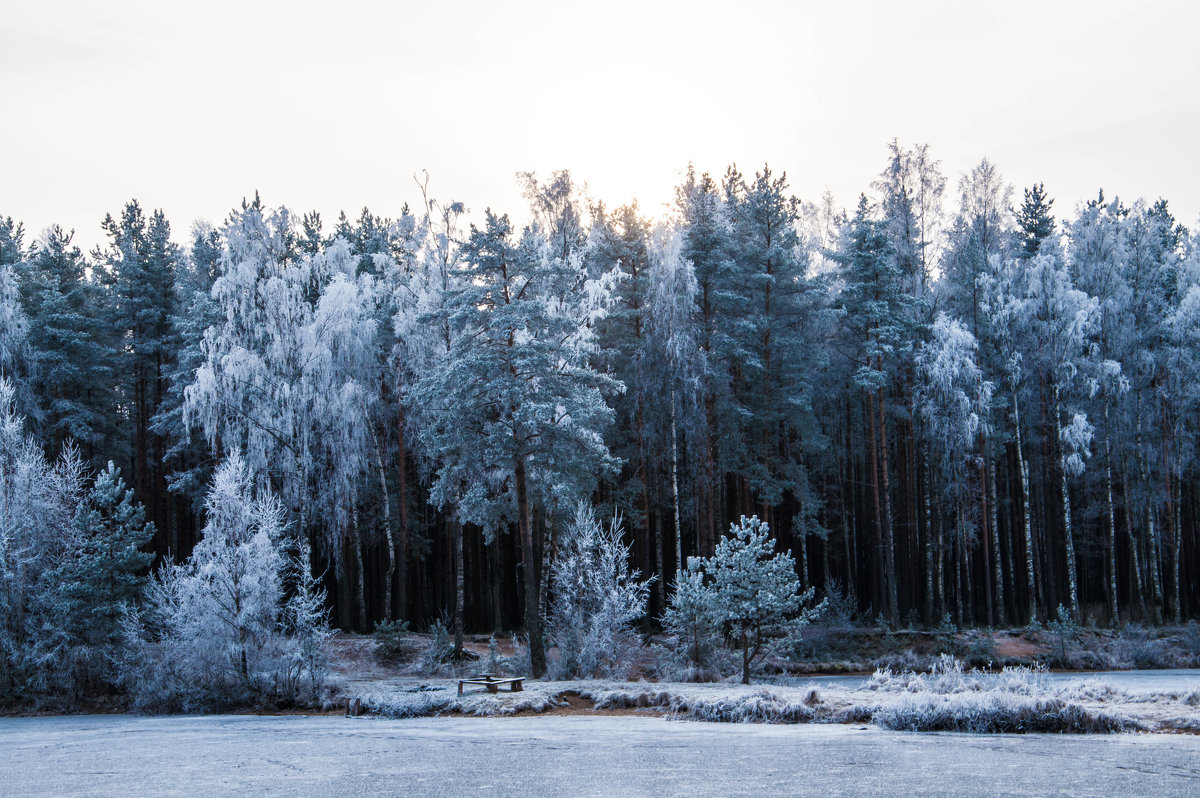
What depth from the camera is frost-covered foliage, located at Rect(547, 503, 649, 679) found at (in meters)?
22.7

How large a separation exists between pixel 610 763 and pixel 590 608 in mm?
13749

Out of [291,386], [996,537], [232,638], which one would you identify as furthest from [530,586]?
[996,537]

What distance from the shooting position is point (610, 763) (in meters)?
10.3

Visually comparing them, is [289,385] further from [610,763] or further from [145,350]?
[610,763]

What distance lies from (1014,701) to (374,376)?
24.3 metres

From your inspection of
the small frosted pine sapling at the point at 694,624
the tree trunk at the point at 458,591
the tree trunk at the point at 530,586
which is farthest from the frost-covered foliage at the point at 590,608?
the tree trunk at the point at 458,591

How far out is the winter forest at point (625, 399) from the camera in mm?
24953

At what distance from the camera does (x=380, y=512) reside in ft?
116

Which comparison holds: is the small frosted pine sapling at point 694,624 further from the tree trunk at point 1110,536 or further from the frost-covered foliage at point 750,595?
the tree trunk at point 1110,536

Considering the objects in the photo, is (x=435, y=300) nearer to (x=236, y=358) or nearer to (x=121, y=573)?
(x=236, y=358)

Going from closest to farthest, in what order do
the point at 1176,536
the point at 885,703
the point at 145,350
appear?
1. the point at 885,703
2. the point at 1176,536
3. the point at 145,350

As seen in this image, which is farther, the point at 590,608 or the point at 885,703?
the point at 590,608

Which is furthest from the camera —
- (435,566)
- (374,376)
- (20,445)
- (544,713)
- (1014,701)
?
(435,566)

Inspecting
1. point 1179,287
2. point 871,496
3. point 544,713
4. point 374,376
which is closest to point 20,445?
point 374,376
